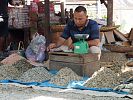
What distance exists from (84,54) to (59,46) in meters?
0.76

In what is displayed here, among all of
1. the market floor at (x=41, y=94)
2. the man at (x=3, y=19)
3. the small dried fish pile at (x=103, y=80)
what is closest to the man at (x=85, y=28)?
the small dried fish pile at (x=103, y=80)

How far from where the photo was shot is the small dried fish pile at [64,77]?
16.8ft

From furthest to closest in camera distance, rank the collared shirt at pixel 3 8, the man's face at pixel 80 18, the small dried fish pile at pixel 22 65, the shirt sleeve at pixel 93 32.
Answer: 1. the collared shirt at pixel 3 8
2. the small dried fish pile at pixel 22 65
3. the shirt sleeve at pixel 93 32
4. the man's face at pixel 80 18

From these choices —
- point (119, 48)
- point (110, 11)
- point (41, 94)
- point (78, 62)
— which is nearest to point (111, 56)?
point (119, 48)

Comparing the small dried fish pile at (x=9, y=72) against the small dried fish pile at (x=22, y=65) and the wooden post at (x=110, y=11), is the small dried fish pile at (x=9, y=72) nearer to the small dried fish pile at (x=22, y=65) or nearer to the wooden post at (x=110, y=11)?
the small dried fish pile at (x=22, y=65)

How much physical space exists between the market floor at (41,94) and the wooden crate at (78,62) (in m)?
0.72

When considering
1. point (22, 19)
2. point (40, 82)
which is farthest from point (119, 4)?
point (40, 82)

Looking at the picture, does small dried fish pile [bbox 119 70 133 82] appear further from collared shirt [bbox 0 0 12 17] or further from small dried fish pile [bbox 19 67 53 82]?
Answer: collared shirt [bbox 0 0 12 17]

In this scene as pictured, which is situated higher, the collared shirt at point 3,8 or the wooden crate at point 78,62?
the collared shirt at point 3,8

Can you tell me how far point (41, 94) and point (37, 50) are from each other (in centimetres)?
254

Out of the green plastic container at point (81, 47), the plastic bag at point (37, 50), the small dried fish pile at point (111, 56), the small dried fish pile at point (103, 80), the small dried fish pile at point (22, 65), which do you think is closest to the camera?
the small dried fish pile at point (103, 80)

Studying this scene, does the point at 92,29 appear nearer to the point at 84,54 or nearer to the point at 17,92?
the point at 84,54

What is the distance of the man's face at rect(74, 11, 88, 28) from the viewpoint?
18.6ft

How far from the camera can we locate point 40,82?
5.21m
